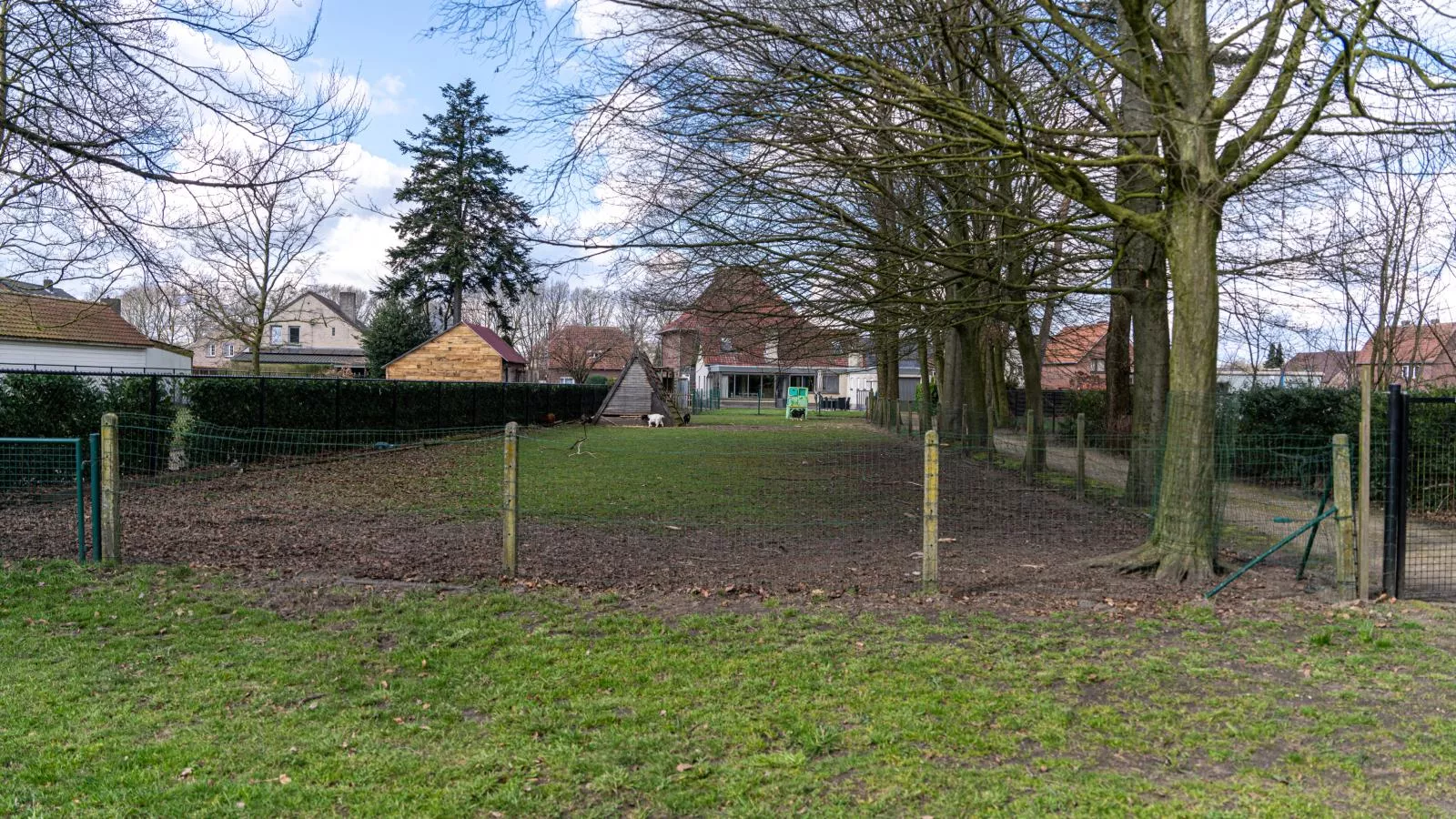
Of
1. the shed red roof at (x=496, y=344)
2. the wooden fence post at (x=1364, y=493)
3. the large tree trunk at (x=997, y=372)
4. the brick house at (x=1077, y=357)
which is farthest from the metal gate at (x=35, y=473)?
the shed red roof at (x=496, y=344)

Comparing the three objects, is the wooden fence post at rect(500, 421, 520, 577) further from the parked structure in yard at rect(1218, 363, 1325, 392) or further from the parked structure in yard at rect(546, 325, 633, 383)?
the parked structure in yard at rect(546, 325, 633, 383)

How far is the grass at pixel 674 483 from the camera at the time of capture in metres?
11.0

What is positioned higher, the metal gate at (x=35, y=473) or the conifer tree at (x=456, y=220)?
the conifer tree at (x=456, y=220)

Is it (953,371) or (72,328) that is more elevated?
(72,328)

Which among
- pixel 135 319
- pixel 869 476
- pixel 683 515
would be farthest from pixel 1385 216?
pixel 135 319

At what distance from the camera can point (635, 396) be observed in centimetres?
3475

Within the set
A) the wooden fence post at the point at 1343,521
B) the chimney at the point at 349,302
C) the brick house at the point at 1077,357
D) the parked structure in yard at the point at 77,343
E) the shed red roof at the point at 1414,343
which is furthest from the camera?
the chimney at the point at 349,302

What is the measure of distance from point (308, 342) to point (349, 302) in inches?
254

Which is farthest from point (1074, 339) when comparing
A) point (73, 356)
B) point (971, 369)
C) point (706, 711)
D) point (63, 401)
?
point (73, 356)

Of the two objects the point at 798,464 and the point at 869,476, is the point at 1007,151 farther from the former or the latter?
the point at 798,464

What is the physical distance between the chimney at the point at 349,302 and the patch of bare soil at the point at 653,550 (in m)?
66.6

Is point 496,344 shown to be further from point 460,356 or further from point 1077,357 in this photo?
point 1077,357

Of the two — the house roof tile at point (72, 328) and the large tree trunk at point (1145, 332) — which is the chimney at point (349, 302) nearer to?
the house roof tile at point (72, 328)

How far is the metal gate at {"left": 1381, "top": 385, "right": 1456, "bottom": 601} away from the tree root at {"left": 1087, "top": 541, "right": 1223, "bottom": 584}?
121cm
